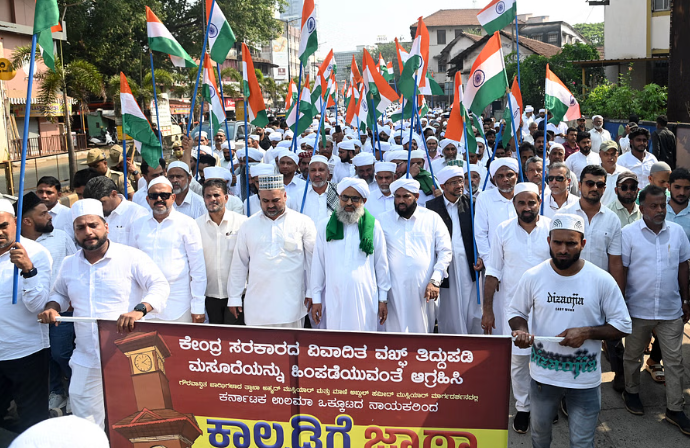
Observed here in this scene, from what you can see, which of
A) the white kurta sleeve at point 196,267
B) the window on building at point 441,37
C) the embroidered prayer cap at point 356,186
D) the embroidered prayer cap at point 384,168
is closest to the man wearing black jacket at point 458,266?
the embroidered prayer cap at point 384,168

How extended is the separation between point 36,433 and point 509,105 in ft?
19.2

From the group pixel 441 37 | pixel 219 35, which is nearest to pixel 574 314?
pixel 219 35

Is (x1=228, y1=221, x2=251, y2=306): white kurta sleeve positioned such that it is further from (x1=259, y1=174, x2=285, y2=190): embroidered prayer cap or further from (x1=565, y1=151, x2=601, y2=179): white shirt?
(x1=565, y1=151, x2=601, y2=179): white shirt

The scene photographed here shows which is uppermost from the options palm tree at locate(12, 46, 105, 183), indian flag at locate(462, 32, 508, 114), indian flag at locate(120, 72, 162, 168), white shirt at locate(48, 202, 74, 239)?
palm tree at locate(12, 46, 105, 183)

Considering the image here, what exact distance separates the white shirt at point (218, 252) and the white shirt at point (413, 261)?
1.31 m

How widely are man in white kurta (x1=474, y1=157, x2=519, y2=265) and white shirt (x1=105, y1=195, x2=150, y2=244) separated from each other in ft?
9.42

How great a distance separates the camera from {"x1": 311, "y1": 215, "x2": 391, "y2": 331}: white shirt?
4.94m

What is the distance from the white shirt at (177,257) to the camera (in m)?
4.93

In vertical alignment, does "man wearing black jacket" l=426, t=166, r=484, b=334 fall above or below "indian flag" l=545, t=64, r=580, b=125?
below

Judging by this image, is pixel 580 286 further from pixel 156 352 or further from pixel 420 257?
pixel 156 352

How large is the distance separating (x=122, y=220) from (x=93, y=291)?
4.58 feet

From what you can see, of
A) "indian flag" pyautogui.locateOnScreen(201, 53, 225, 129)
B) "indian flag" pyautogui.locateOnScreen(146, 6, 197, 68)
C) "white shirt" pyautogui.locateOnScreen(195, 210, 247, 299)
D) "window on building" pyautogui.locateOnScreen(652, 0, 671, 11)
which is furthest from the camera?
"window on building" pyautogui.locateOnScreen(652, 0, 671, 11)

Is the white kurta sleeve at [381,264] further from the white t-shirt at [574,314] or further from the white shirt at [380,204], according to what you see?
the white t-shirt at [574,314]

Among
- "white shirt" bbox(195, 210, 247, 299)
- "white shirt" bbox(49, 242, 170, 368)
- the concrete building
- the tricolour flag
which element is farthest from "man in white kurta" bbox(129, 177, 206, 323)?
the concrete building
